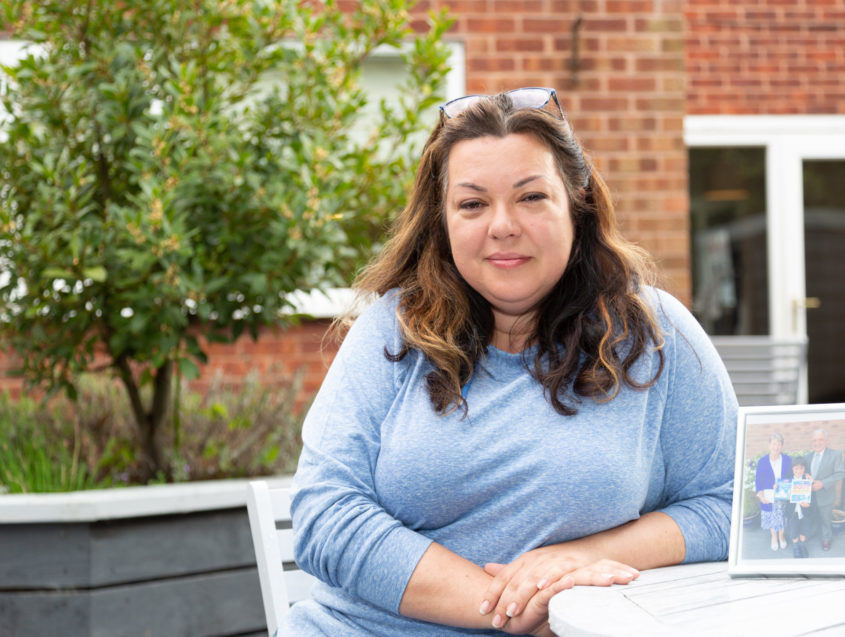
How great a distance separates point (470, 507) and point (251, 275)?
1.49 meters

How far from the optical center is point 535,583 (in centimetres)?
149

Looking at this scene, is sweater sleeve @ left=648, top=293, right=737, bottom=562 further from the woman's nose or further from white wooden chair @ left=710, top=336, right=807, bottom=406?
white wooden chair @ left=710, top=336, right=807, bottom=406

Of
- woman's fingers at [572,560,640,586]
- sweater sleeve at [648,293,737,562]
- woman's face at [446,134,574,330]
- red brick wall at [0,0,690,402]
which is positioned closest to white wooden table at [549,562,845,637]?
woman's fingers at [572,560,640,586]

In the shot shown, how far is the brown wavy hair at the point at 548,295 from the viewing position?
176 centimetres

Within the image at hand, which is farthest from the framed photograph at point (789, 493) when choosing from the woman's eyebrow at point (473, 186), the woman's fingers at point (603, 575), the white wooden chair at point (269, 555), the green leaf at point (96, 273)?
the green leaf at point (96, 273)

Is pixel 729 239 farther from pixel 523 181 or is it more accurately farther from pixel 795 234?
pixel 523 181

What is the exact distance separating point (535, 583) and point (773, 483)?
1.30 ft

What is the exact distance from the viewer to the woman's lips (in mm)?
1793

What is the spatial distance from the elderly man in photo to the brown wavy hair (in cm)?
34

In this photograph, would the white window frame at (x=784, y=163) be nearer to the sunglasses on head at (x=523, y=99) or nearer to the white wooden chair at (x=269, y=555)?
the sunglasses on head at (x=523, y=99)

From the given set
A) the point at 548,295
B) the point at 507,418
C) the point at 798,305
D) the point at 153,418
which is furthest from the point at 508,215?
the point at 798,305

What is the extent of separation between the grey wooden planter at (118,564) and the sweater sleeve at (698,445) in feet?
4.57

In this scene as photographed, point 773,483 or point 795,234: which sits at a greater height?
point 795,234

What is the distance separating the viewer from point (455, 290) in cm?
192
